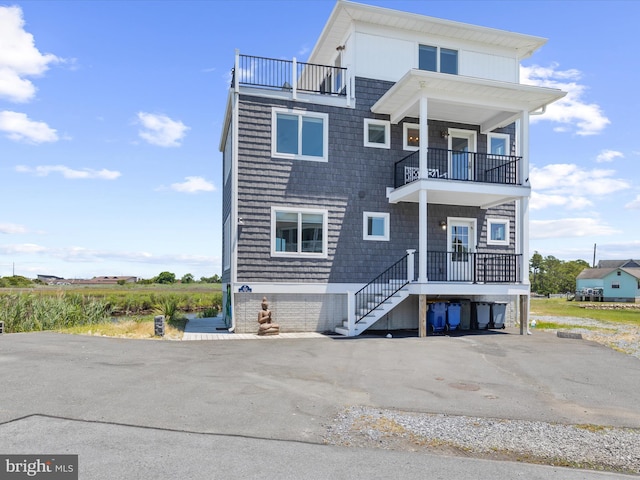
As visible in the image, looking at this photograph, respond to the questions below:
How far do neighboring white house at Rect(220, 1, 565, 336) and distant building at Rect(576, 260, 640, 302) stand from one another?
4088cm

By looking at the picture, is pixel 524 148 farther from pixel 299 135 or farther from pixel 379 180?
pixel 299 135

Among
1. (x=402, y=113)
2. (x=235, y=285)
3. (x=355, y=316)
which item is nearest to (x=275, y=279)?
(x=235, y=285)

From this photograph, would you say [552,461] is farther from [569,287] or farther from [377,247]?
[569,287]

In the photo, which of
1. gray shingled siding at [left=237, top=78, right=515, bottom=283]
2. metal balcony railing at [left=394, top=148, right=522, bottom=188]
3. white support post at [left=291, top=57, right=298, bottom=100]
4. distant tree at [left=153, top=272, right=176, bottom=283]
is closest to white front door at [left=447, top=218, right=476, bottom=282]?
gray shingled siding at [left=237, top=78, right=515, bottom=283]

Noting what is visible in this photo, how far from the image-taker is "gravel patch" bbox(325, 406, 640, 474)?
5098 mm

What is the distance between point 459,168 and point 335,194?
4559 millimetres

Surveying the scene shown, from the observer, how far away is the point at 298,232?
50.8 feet

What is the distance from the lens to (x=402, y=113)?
52.2 ft

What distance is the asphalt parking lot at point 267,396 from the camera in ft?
15.5

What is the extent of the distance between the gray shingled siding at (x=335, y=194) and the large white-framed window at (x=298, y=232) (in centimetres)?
19

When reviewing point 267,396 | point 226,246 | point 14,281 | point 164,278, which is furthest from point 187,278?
point 267,396

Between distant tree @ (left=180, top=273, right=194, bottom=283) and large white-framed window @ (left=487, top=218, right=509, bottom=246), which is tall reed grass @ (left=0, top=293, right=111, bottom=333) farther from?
distant tree @ (left=180, top=273, right=194, bottom=283)

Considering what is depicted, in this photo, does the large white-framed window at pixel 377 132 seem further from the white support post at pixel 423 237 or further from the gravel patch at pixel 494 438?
the gravel patch at pixel 494 438

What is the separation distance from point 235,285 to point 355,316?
147 inches
